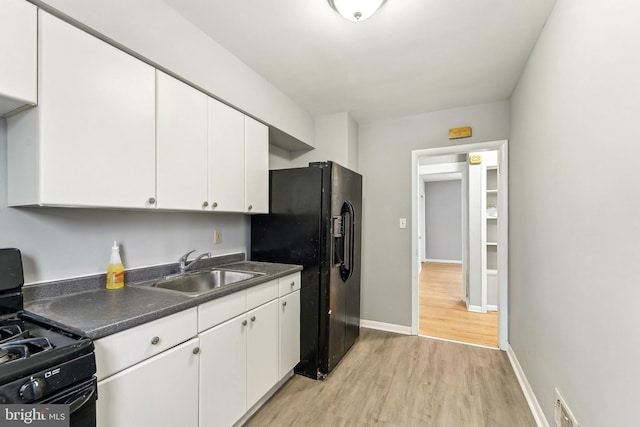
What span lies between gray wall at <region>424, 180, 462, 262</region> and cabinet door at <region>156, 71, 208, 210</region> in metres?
7.74

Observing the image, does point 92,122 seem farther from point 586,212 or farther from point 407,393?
point 407,393

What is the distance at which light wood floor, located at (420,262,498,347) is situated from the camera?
3022 millimetres

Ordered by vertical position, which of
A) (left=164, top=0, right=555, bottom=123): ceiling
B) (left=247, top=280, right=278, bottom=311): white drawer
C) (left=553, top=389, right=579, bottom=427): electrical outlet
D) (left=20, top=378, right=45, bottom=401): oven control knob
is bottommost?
(left=553, top=389, right=579, bottom=427): electrical outlet

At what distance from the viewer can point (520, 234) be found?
7.32 feet

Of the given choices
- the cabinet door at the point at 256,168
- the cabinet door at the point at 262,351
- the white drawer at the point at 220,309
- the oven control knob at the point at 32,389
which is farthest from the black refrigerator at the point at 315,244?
the oven control knob at the point at 32,389

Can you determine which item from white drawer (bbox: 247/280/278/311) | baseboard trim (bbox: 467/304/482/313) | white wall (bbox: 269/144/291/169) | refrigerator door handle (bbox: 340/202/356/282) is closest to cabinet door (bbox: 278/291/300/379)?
white drawer (bbox: 247/280/278/311)

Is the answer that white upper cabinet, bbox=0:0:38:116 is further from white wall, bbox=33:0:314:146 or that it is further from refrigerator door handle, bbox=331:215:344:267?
refrigerator door handle, bbox=331:215:344:267

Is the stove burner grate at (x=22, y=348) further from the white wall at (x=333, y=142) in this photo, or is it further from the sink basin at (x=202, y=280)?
the white wall at (x=333, y=142)

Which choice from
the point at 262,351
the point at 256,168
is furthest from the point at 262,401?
the point at 256,168

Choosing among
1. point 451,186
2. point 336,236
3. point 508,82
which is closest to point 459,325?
point 336,236

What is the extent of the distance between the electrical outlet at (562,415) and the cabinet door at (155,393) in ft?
5.76

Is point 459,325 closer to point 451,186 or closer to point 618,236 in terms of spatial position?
point 618,236

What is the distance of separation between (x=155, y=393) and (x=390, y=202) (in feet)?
8.76

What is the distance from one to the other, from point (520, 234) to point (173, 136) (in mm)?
2618
